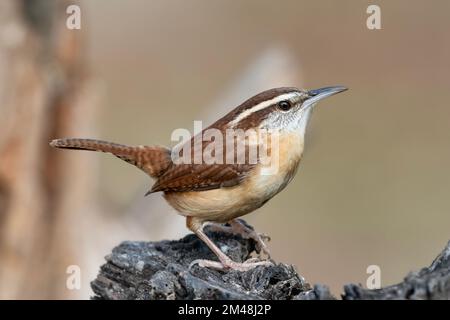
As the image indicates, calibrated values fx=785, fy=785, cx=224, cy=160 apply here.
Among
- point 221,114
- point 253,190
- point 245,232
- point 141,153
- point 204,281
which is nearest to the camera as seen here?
point 204,281

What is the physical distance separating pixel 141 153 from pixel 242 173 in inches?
30.8

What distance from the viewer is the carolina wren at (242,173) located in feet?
15.0

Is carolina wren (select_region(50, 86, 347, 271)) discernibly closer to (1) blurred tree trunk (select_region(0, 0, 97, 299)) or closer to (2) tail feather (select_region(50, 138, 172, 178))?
(2) tail feather (select_region(50, 138, 172, 178))

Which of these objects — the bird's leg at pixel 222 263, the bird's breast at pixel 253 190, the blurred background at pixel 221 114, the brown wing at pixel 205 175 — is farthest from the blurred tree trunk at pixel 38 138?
the bird's leg at pixel 222 263

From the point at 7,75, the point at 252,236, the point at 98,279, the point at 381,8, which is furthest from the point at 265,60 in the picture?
the point at 381,8

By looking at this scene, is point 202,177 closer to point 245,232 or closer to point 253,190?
point 253,190

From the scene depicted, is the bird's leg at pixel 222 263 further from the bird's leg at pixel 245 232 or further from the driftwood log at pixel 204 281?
the bird's leg at pixel 245 232

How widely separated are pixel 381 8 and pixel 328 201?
531 centimetres

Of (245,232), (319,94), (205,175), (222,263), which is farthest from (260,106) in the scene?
(222,263)

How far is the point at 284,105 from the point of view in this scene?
15.6 feet

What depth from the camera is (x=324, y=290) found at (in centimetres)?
311

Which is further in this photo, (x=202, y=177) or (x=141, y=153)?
(x=141, y=153)

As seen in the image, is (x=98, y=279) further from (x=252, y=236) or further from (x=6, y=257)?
(x=6, y=257)

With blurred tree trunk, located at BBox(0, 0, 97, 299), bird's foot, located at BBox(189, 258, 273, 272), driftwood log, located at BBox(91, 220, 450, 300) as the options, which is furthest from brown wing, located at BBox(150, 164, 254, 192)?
blurred tree trunk, located at BBox(0, 0, 97, 299)
